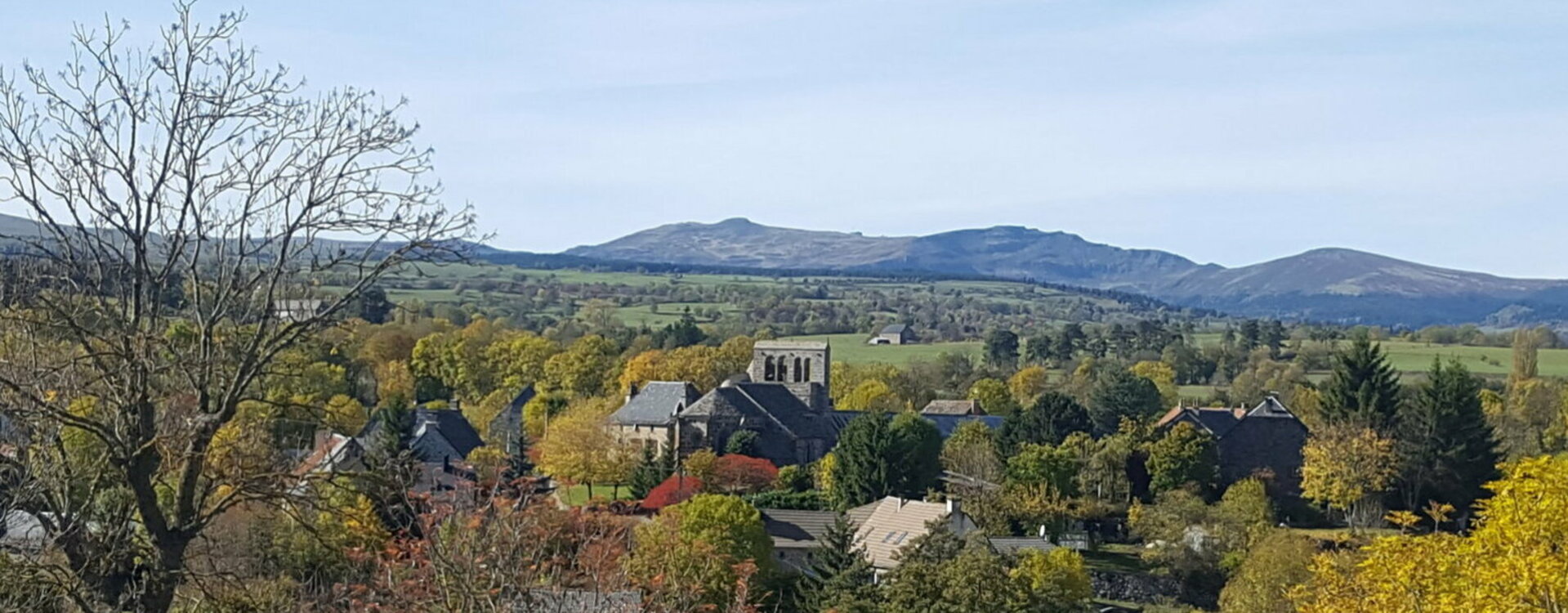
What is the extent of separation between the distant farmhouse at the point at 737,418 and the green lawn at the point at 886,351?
34.0 m

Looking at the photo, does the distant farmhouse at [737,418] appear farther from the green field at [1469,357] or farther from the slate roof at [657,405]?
the green field at [1469,357]

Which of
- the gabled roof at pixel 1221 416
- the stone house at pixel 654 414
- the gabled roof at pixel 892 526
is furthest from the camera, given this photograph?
the stone house at pixel 654 414

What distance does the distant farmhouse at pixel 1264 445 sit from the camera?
189 ft

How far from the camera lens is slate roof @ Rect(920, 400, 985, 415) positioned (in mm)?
75375

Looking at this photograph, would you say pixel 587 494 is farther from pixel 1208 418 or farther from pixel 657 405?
pixel 1208 418

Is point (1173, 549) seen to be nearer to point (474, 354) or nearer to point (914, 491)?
point (914, 491)

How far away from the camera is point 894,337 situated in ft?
438

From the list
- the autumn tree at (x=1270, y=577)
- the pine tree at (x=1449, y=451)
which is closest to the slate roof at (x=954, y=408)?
the pine tree at (x=1449, y=451)

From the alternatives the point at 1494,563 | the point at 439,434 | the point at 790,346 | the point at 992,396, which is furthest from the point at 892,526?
the point at 992,396

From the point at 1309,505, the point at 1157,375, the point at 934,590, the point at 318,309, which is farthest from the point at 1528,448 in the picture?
the point at 318,309

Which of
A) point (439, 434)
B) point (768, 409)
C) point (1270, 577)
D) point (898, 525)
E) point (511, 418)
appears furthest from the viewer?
point (511, 418)

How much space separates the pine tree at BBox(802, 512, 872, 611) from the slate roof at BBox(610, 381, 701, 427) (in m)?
26.5

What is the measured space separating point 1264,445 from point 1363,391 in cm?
427

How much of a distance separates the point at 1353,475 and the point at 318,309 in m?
46.9
